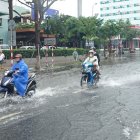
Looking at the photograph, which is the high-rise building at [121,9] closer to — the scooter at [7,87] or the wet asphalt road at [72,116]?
the wet asphalt road at [72,116]

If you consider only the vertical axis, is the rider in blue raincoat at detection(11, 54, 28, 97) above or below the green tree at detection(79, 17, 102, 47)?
below

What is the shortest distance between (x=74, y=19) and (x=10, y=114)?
50.4 m

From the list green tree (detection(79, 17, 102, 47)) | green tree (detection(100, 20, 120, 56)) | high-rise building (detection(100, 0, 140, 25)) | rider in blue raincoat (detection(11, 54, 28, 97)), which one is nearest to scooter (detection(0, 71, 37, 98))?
rider in blue raincoat (detection(11, 54, 28, 97))

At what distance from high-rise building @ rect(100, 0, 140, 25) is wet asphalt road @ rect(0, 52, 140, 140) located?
151 metres

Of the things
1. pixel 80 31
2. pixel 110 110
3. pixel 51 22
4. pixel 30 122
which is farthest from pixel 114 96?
pixel 51 22

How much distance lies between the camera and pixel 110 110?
10141 mm

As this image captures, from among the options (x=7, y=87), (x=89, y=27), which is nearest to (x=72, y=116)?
(x=7, y=87)

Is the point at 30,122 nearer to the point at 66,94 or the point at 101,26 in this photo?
the point at 66,94

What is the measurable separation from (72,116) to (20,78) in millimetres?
3312

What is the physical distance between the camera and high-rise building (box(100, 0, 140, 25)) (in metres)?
165

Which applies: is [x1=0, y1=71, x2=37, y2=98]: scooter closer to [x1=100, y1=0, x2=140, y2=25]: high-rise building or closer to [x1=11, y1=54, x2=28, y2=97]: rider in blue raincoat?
[x1=11, y1=54, x2=28, y2=97]: rider in blue raincoat

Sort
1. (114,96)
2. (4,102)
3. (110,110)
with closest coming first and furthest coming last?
(110,110) < (4,102) < (114,96)

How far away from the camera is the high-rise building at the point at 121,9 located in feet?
541

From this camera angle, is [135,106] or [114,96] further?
[114,96]
